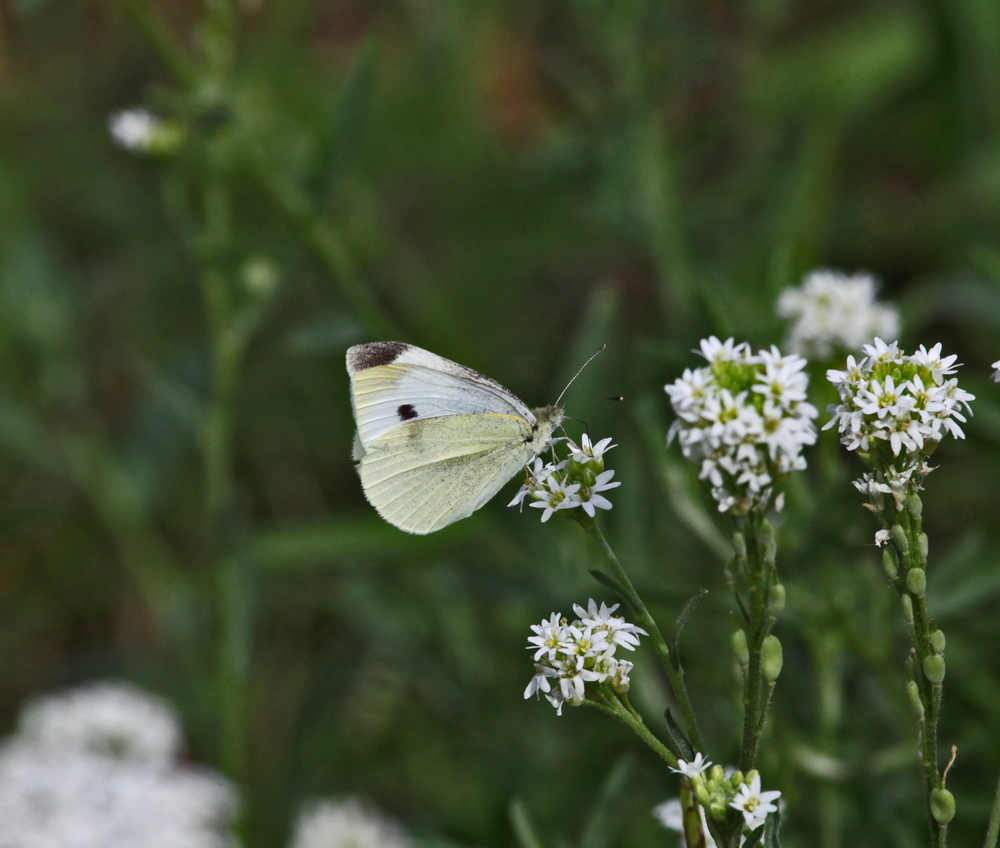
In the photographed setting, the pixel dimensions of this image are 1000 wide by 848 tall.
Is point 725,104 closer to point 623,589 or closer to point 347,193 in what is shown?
point 347,193

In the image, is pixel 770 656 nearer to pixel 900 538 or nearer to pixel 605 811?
pixel 900 538

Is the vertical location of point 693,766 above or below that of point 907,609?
below

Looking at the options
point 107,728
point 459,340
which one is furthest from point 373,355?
point 459,340

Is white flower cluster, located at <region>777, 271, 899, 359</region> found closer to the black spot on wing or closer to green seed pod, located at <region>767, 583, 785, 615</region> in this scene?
the black spot on wing

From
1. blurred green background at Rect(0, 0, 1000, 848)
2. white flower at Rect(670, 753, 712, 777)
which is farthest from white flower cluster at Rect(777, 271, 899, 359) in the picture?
white flower at Rect(670, 753, 712, 777)

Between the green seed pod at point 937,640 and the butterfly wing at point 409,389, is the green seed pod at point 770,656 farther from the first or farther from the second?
the butterfly wing at point 409,389

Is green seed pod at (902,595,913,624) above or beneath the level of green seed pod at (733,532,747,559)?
A: beneath

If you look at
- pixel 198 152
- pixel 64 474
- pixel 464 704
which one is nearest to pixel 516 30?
pixel 198 152
